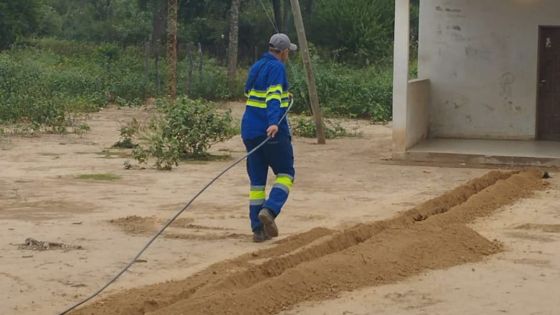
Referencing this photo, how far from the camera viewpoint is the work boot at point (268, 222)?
31.8 feet

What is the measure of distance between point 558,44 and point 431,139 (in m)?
2.90

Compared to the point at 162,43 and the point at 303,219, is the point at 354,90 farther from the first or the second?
the point at 162,43

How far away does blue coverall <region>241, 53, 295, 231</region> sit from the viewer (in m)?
9.84

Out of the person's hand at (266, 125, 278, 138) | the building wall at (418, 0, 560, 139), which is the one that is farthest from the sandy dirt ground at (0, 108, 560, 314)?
the building wall at (418, 0, 560, 139)

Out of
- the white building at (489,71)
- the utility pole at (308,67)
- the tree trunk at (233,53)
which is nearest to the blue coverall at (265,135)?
the white building at (489,71)

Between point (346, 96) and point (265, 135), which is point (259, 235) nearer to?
point (265, 135)

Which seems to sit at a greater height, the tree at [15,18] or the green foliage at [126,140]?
the tree at [15,18]

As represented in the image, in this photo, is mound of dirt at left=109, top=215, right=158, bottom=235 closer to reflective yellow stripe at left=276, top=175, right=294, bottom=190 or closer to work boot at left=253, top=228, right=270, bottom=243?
work boot at left=253, top=228, right=270, bottom=243

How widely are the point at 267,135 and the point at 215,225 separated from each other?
1.50 metres

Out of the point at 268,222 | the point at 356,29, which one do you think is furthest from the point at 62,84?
the point at 268,222

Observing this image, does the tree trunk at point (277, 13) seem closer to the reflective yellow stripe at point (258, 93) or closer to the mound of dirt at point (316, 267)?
the mound of dirt at point (316, 267)

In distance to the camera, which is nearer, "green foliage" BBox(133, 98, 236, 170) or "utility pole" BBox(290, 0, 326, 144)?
"green foliage" BBox(133, 98, 236, 170)

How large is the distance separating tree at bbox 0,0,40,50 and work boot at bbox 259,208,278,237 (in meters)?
36.6

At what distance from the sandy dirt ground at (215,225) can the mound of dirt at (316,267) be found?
16 centimetres
